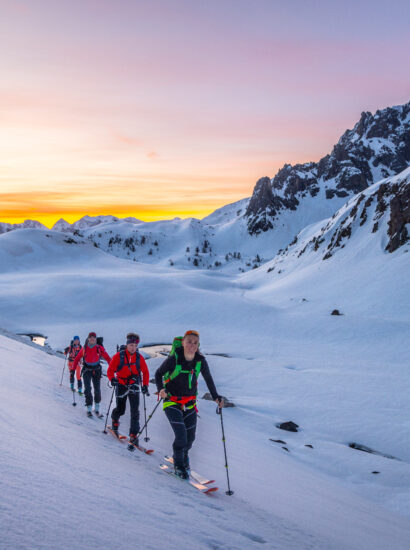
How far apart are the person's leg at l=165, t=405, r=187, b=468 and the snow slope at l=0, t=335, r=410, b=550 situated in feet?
1.28

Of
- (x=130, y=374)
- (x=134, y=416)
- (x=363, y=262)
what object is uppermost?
(x=363, y=262)

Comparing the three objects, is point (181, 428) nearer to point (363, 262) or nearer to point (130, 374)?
point (130, 374)

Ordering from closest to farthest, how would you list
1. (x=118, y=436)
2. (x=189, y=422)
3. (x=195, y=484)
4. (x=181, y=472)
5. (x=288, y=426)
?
(x=195, y=484) → (x=181, y=472) → (x=189, y=422) → (x=118, y=436) → (x=288, y=426)

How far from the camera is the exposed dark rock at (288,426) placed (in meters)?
15.5

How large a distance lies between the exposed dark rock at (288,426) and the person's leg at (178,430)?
10.1m

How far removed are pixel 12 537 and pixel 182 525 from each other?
84.8 inches

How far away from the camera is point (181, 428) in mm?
6707

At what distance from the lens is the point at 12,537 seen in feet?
9.73

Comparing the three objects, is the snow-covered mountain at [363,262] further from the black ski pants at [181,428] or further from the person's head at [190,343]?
the person's head at [190,343]

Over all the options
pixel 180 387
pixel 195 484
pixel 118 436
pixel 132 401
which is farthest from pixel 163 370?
pixel 118 436

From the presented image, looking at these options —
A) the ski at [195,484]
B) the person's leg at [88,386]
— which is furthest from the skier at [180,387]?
the person's leg at [88,386]

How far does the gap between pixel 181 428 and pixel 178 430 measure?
0.07 m

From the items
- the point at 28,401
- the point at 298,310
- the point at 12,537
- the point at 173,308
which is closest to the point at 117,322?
the point at 173,308

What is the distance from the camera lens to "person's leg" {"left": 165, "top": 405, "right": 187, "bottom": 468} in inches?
264
